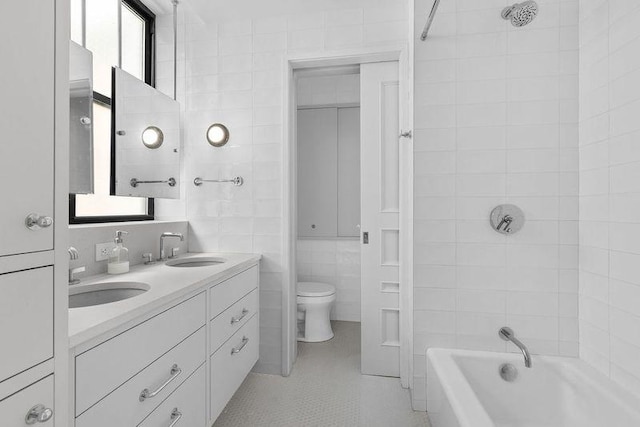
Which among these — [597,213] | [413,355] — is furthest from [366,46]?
[413,355]

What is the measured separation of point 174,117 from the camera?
2289 millimetres

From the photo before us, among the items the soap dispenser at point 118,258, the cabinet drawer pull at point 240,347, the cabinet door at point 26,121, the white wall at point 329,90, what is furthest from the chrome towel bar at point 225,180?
the cabinet door at point 26,121

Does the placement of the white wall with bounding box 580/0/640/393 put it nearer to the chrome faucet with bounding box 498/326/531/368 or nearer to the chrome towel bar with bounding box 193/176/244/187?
the chrome faucet with bounding box 498/326/531/368

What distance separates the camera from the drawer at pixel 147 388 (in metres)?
0.94

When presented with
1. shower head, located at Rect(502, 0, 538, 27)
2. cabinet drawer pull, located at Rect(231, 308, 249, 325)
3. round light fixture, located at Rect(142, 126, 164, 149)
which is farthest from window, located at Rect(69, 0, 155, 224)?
shower head, located at Rect(502, 0, 538, 27)

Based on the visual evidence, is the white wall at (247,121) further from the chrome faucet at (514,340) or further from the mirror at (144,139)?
the chrome faucet at (514,340)

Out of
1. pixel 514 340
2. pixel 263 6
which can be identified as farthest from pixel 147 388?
pixel 263 6

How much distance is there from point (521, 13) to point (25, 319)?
2105 millimetres

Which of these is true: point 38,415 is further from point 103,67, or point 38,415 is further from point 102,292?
point 103,67

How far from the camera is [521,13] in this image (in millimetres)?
1594

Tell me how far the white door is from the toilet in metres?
0.60

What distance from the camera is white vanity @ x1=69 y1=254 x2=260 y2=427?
2.99 feet

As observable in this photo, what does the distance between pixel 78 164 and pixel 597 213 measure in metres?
2.35

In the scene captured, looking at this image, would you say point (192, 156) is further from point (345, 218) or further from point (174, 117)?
point (345, 218)
